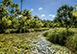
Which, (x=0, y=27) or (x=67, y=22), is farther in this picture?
(x=0, y=27)

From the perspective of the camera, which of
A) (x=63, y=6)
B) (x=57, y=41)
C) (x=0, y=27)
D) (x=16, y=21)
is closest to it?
(x=57, y=41)

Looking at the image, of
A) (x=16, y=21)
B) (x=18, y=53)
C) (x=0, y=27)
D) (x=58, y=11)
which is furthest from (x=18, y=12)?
(x=18, y=53)

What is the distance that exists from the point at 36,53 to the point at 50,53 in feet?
2.98

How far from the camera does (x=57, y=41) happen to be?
5.79m

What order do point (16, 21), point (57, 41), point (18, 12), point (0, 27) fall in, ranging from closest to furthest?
point (57, 41), point (0, 27), point (16, 21), point (18, 12)

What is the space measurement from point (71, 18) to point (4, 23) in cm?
1240

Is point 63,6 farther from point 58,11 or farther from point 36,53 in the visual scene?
point 36,53

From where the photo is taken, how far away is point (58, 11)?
8391 mm

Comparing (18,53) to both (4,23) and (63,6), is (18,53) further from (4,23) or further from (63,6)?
(4,23)

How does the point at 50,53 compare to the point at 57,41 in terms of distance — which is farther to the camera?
the point at 57,41

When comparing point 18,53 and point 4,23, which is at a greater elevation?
point 4,23

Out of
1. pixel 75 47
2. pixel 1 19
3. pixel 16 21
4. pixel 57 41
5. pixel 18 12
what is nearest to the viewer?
pixel 75 47

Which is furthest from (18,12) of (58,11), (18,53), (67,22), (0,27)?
(18,53)

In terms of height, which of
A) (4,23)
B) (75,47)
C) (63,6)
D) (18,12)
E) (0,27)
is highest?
(18,12)
